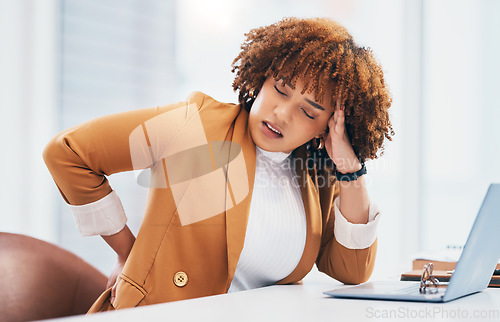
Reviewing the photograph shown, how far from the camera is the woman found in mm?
1000

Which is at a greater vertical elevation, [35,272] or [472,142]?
[472,142]

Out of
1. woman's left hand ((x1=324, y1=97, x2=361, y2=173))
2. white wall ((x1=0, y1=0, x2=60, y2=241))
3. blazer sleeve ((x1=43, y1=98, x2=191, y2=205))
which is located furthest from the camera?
white wall ((x1=0, y1=0, x2=60, y2=241))

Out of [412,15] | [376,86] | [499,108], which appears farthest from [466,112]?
[376,86]

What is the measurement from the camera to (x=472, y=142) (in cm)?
331

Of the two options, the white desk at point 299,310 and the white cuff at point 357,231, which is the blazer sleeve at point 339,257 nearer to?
the white cuff at point 357,231

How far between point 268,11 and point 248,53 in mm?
1635

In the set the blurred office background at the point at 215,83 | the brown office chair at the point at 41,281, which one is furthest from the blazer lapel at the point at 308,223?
the brown office chair at the point at 41,281

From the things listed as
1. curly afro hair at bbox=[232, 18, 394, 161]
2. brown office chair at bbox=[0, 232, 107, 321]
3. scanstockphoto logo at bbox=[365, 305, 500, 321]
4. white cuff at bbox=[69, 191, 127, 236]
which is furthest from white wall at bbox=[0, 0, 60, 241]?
scanstockphoto logo at bbox=[365, 305, 500, 321]

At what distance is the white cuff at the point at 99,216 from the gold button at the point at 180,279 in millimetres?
166

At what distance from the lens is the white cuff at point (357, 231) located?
1112 mm

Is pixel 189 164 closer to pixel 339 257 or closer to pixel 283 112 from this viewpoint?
pixel 283 112

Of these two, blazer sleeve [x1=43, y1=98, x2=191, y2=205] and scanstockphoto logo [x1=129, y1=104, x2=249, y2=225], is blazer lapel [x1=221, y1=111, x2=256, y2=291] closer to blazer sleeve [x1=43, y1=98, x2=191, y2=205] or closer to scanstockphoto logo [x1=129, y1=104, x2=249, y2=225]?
scanstockphoto logo [x1=129, y1=104, x2=249, y2=225]

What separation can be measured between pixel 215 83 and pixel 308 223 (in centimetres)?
146

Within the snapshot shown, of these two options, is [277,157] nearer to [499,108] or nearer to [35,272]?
[35,272]
